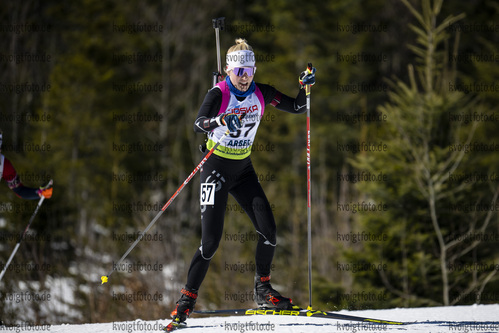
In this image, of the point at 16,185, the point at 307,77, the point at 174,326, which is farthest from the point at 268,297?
the point at 16,185

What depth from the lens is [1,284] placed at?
1020cm

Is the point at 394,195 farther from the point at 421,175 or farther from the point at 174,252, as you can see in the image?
the point at 174,252

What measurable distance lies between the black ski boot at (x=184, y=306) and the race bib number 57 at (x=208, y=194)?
0.84m

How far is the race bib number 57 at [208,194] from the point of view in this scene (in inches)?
205

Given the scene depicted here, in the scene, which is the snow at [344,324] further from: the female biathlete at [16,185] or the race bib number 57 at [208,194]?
the female biathlete at [16,185]

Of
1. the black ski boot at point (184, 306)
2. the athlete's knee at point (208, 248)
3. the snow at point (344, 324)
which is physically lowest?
the snow at point (344, 324)

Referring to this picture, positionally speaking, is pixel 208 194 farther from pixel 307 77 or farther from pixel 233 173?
pixel 307 77

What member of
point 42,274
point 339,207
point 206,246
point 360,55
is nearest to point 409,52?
point 360,55

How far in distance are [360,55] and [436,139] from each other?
55.8 ft

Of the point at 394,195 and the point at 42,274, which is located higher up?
the point at 394,195

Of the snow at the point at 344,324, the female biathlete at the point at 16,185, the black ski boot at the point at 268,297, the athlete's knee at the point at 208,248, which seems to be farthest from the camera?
the female biathlete at the point at 16,185

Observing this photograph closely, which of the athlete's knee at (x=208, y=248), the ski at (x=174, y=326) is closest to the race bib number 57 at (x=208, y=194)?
the athlete's knee at (x=208, y=248)

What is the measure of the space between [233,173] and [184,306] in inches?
51.6

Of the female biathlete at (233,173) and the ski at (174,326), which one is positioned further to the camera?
the female biathlete at (233,173)
